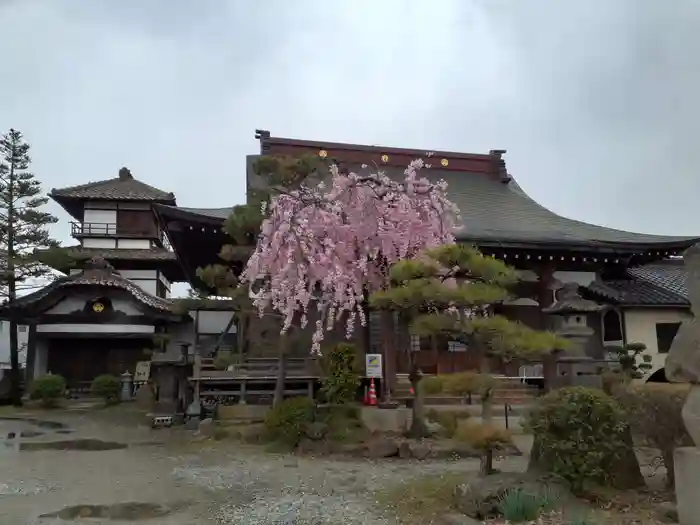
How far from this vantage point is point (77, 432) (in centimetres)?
1265

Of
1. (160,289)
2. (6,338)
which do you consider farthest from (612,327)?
(6,338)

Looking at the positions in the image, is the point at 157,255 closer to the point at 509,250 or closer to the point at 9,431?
the point at 9,431

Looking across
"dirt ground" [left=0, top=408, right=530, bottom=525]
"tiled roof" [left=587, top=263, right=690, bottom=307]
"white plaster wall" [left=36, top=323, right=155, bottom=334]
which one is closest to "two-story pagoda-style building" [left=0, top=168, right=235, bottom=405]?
"white plaster wall" [left=36, top=323, right=155, bottom=334]

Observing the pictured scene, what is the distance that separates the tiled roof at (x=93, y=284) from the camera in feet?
66.7

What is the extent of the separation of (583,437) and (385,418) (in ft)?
18.6

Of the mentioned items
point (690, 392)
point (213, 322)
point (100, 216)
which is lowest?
point (690, 392)

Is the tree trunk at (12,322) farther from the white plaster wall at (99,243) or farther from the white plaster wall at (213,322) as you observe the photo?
the white plaster wall at (213,322)

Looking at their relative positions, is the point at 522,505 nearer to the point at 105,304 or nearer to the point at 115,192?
the point at 105,304

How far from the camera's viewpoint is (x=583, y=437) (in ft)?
17.2

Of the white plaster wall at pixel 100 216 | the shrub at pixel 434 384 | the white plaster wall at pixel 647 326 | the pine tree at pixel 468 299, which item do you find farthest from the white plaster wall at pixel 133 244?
the shrub at pixel 434 384

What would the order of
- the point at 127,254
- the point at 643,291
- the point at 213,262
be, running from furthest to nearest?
1. the point at 127,254
2. the point at 213,262
3. the point at 643,291

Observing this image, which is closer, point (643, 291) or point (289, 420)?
point (289, 420)

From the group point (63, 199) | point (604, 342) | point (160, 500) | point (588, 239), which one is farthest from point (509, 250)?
point (63, 199)

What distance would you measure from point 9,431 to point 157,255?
12.7 meters
